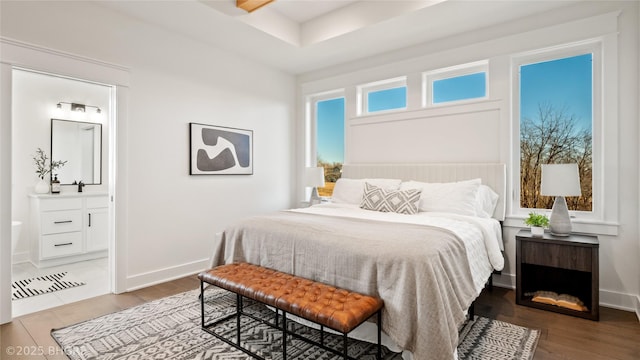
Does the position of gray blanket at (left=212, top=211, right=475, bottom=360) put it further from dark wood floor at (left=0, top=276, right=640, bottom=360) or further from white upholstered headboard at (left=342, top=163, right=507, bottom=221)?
white upholstered headboard at (left=342, top=163, right=507, bottom=221)

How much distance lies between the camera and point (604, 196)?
9.30 feet

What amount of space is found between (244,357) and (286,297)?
0.54m

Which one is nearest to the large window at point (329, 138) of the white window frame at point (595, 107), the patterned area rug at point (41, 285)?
the white window frame at point (595, 107)

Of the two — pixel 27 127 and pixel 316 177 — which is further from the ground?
pixel 27 127

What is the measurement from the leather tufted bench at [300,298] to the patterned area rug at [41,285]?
2.00m

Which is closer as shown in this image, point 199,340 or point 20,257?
point 199,340

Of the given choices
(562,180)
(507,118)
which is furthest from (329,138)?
(562,180)

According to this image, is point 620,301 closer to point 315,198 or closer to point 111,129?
point 315,198

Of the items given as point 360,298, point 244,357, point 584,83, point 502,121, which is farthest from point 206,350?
point 584,83

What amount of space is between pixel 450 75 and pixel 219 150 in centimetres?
293

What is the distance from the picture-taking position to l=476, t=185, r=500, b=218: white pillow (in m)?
3.12

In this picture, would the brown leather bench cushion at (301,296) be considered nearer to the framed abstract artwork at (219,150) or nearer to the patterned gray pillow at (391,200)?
the patterned gray pillow at (391,200)

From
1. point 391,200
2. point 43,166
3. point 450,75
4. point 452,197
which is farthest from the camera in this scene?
point 43,166

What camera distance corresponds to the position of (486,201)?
126 inches
